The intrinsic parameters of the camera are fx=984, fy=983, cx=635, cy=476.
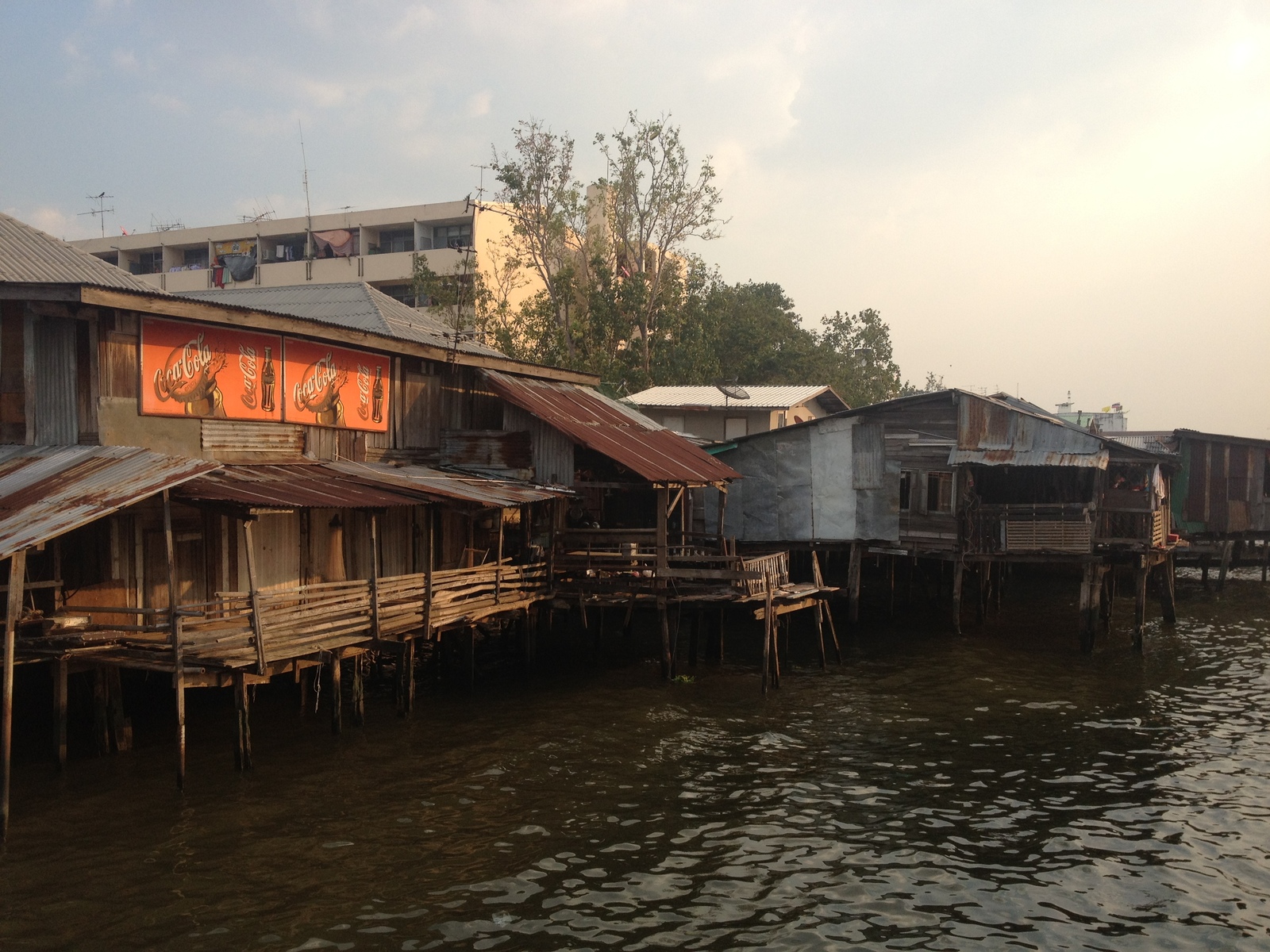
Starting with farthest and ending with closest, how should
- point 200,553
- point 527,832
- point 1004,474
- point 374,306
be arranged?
point 1004,474
point 374,306
point 200,553
point 527,832

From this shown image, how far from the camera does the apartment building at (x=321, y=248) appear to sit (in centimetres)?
4728

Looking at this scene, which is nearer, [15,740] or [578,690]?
[15,740]

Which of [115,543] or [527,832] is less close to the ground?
[115,543]

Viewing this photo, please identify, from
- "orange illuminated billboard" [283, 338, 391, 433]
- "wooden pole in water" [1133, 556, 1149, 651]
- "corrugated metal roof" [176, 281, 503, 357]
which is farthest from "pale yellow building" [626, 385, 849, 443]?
"orange illuminated billboard" [283, 338, 391, 433]

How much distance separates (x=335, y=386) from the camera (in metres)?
18.2

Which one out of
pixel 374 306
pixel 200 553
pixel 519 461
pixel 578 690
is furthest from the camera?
pixel 374 306

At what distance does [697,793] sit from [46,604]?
927cm

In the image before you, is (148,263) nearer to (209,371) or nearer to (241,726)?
(209,371)

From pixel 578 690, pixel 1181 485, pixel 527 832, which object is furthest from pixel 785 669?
pixel 1181 485

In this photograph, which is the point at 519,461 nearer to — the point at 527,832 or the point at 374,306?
the point at 374,306

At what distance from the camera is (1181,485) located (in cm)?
3431

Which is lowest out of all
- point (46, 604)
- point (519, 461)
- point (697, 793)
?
point (697, 793)

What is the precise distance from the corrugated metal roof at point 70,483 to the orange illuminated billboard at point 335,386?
141 inches

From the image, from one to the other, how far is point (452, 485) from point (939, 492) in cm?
1436
